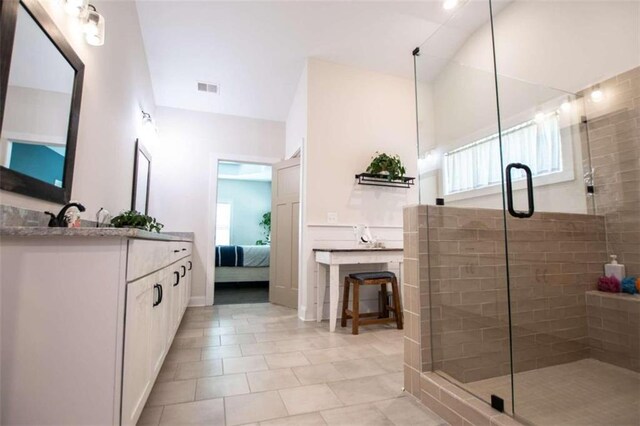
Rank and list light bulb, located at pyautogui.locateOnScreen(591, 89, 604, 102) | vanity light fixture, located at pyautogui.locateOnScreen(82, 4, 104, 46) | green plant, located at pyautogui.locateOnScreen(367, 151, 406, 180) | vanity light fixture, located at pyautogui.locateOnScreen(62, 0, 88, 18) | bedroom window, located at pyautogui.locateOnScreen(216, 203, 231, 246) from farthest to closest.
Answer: bedroom window, located at pyautogui.locateOnScreen(216, 203, 231, 246) < green plant, located at pyautogui.locateOnScreen(367, 151, 406, 180) < light bulb, located at pyautogui.locateOnScreen(591, 89, 604, 102) < vanity light fixture, located at pyautogui.locateOnScreen(82, 4, 104, 46) < vanity light fixture, located at pyautogui.locateOnScreen(62, 0, 88, 18)

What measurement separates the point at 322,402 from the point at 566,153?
9.14ft

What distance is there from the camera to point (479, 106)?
258 cm

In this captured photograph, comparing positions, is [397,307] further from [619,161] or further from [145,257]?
[145,257]

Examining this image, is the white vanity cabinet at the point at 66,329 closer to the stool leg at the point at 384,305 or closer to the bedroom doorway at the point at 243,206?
the stool leg at the point at 384,305

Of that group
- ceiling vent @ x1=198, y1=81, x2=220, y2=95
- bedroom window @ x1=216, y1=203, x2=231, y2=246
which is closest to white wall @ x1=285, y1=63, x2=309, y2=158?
ceiling vent @ x1=198, y1=81, x2=220, y2=95

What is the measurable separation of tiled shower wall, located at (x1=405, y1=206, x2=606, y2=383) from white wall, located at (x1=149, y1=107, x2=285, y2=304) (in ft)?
10.9

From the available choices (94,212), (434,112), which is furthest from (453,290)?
(94,212)

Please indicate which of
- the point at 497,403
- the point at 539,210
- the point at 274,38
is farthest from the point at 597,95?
the point at 274,38

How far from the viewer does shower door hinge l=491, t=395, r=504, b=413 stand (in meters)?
1.31

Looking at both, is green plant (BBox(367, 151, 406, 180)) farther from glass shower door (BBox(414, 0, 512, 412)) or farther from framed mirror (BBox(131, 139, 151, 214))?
framed mirror (BBox(131, 139, 151, 214))

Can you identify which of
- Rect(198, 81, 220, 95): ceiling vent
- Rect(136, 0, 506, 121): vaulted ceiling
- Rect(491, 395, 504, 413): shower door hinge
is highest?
Rect(136, 0, 506, 121): vaulted ceiling

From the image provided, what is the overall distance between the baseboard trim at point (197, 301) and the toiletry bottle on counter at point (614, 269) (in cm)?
432

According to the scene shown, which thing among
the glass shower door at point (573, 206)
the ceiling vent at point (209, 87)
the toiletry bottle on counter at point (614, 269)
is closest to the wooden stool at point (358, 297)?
the glass shower door at point (573, 206)

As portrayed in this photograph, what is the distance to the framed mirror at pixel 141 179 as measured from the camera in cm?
315
